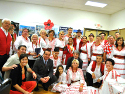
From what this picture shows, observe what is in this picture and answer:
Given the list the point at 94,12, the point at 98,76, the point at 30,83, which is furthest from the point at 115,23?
the point at 30,83

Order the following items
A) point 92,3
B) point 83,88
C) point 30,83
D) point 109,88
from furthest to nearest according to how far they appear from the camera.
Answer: point 92,3
point 83,88
point 30,83
point 109,88

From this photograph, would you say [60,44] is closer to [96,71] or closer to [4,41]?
[96,71]

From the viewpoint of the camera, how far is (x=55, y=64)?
113 inches

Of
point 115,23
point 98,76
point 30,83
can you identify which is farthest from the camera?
point 115,23

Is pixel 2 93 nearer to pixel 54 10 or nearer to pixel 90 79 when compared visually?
pixel 90 79

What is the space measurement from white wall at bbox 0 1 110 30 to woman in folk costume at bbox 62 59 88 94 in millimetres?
3451

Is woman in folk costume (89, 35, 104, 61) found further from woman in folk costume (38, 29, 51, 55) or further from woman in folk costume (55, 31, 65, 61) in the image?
woman in folk costume (38, 29, 51, 55)

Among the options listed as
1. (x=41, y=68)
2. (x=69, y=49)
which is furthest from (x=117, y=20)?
(x=41, y=68)

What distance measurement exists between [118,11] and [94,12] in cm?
127

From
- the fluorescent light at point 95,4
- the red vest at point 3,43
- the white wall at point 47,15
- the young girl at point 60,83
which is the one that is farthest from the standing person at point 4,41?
the fluorescent light at point 95,4

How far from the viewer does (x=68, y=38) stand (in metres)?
3.29

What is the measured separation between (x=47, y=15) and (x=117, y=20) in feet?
12.8

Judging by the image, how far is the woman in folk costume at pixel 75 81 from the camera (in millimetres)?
2089

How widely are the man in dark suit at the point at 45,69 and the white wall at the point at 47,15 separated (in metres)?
3.19
